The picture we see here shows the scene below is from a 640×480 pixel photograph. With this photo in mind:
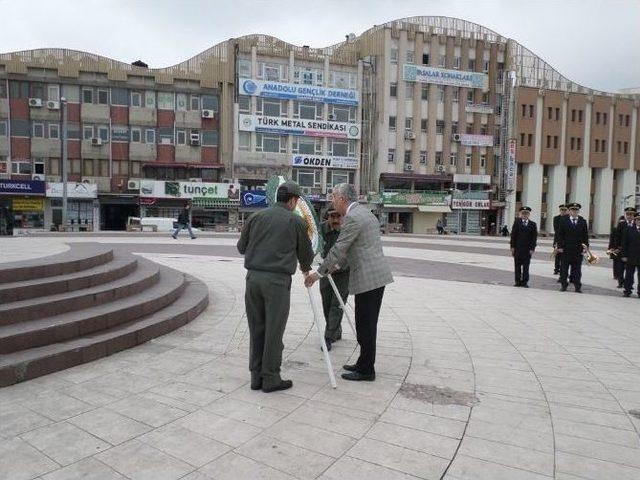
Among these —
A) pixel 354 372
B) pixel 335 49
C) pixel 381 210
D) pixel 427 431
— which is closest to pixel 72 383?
pixel 354 372

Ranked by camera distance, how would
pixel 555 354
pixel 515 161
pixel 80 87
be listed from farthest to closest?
1. pixel 515 161
2. pixel 80 87
3. pixel 555 354

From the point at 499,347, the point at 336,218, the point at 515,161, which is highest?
the point at 515,161

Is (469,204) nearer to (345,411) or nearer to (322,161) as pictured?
(322,161)

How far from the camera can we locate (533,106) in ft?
160

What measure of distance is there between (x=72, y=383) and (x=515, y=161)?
49.4 meters

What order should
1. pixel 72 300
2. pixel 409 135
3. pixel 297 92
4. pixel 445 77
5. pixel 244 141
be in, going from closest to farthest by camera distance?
pixel 72 300
pixel 244 141
pixel 297 92
pixel 409 135
pixel 445 77

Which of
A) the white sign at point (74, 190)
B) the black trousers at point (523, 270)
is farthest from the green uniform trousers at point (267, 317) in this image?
the white sign at point (74, 190)

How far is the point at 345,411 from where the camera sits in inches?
155

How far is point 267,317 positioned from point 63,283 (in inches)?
121

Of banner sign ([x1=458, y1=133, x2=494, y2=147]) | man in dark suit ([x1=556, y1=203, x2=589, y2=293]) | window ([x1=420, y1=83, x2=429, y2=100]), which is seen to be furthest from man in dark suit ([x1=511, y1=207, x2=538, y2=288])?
banner sign ([x1=458, y1=133, x2=494, y2=147])

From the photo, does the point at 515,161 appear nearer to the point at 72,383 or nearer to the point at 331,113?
the point at 331,113

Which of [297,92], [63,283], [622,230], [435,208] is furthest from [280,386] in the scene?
[435,208]

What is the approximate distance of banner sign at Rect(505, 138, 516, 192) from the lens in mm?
47438

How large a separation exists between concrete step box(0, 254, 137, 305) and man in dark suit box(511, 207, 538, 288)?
823 centimetres
